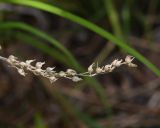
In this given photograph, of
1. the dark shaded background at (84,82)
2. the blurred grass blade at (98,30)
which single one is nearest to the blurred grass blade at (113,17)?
the dark shaded background at (84,82)

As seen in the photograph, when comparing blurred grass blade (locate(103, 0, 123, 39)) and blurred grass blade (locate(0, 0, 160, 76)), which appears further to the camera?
blurred grass blade (locate(103, 0, 123, 39))

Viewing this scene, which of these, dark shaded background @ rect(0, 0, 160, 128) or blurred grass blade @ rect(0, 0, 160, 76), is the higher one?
dark shaded background @ rect(0, 0, 160, 128)

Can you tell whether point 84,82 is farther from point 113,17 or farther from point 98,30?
point 98,30

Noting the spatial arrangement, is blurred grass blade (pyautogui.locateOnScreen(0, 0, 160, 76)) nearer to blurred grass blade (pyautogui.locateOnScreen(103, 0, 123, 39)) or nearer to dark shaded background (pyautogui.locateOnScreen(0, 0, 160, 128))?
dark shaded background (pyautogui.locateOnScreen(0, 0, 160, 128))

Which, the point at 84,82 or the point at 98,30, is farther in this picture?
the point at 84,82

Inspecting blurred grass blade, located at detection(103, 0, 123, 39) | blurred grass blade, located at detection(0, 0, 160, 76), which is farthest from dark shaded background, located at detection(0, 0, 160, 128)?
blurred grass blade, located at detection(0, 0, 160, 76)

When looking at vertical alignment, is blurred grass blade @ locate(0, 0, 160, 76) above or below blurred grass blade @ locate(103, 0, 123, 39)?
below

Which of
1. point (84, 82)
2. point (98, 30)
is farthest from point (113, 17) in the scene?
point (98, 30)

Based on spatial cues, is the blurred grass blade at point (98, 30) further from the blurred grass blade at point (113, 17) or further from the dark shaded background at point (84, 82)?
the blurred grass blade at point (113, 17)
